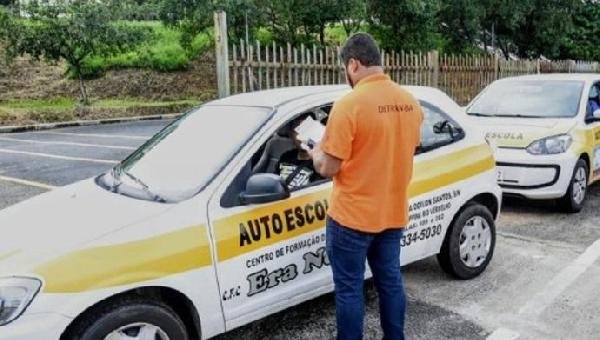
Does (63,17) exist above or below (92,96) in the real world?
above

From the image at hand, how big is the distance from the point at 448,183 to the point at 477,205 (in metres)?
0.47

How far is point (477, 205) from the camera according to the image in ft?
15.5

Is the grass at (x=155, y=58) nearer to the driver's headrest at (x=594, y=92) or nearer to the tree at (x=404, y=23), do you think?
the tree at (x=404, y=23)

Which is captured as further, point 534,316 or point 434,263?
point 434,263

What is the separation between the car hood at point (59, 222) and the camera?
286cm

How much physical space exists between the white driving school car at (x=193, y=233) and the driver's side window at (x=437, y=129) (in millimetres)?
20

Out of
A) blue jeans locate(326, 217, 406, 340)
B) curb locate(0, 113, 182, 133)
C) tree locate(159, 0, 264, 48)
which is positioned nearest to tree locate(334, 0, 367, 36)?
tree locate(159, 0, 264, 48)

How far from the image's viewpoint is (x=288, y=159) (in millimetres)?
3861

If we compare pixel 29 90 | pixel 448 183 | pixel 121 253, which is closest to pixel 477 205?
pixel 448 183

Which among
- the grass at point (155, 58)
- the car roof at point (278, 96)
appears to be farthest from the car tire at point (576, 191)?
the grass at point (155, 58)

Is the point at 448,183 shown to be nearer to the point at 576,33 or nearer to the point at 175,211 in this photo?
the point at 175,211

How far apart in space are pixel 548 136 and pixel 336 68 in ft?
Result: 15.0

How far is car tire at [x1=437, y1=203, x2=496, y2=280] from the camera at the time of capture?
15.0ft

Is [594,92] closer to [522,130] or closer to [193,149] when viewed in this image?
[522,130]
